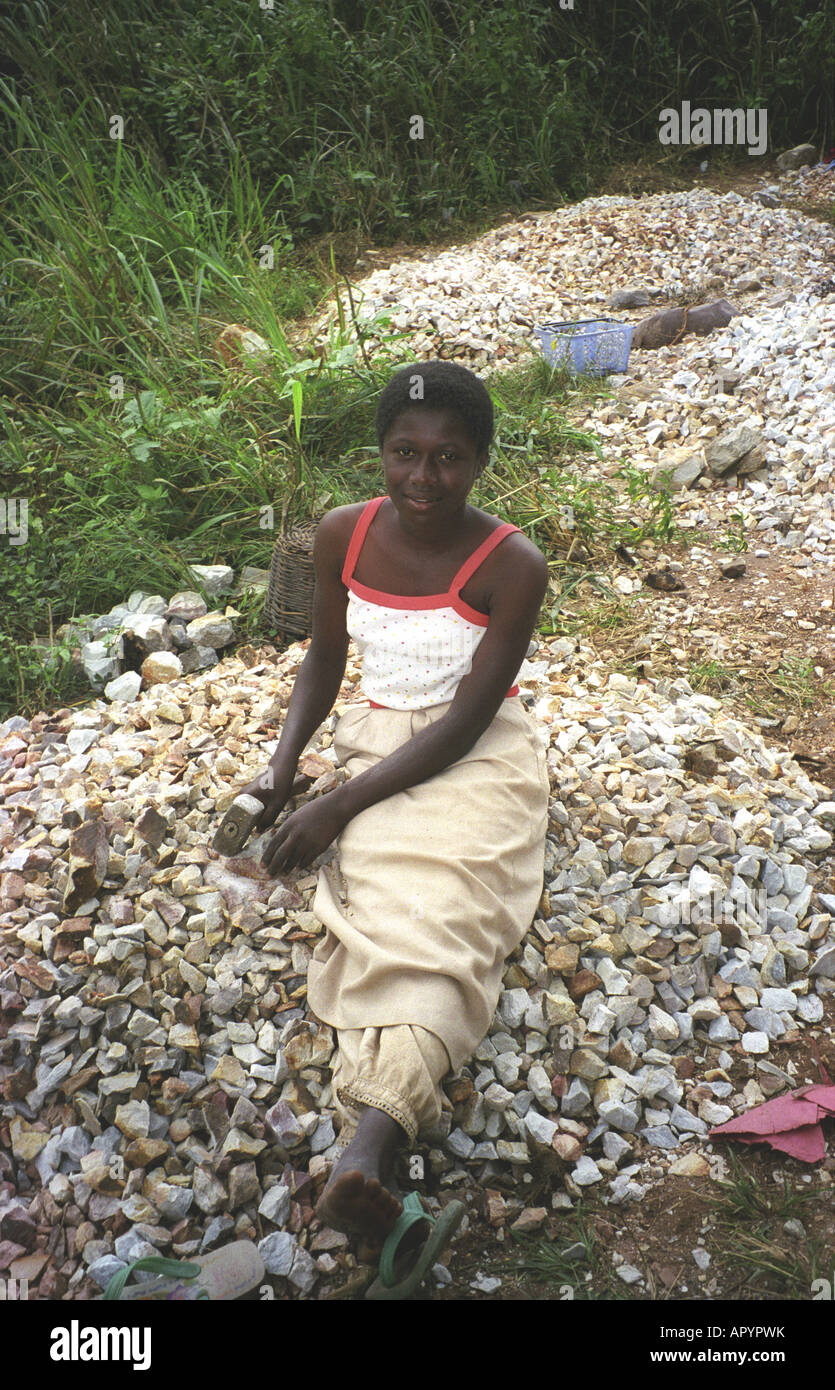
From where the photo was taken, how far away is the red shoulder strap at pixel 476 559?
6.35 feet

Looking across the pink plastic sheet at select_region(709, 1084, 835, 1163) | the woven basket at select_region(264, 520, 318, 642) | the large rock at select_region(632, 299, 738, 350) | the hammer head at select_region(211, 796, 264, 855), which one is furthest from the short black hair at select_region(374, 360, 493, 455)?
the large rock at select_region(632, 299, 738, 350)

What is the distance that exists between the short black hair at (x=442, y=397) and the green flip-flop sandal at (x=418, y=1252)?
1309 millimetres

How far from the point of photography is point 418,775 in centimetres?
193

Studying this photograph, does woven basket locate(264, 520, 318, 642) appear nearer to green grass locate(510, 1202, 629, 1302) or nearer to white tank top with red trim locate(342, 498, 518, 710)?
white tank top with red trim locate(342, 498, 518, 710)

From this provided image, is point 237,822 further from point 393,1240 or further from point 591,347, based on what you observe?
point 591,347

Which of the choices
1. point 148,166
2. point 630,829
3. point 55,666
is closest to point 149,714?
point 55,666

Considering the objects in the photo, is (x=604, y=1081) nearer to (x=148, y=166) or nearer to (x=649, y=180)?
(x=148, y=166)

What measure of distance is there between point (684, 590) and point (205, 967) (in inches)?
87.7

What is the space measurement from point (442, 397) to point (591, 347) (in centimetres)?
313

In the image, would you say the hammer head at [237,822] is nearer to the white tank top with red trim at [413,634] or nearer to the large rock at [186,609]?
the white tank top with red trim at [413,634]

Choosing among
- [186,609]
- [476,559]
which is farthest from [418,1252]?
[186,609]

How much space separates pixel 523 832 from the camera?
6.45 feet

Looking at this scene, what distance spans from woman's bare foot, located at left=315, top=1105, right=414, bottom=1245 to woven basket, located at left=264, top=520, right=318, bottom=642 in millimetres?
1693

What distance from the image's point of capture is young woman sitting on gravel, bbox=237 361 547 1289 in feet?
5.47
